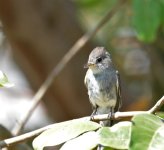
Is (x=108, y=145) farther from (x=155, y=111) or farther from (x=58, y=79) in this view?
(x=58, y=79)

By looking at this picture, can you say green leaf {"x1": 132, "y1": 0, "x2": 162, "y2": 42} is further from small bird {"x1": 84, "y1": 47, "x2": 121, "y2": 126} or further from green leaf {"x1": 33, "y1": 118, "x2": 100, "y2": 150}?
green leaf {"x1": 33, "y1": 118, "x2": 100, "y2": 150}

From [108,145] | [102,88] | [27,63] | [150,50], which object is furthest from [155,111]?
[27,63]

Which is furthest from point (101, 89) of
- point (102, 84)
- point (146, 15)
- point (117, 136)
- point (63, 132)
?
point (117, 136)

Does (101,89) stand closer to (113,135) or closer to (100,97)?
(100,97)

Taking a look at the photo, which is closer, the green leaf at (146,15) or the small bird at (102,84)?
the green leaf at (146,15)

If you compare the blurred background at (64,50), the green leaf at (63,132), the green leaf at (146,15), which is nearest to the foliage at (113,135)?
the green leaf at (63,132)

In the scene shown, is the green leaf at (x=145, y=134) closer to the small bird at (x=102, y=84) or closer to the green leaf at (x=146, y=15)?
the green leaf at (x=146, y=15)
